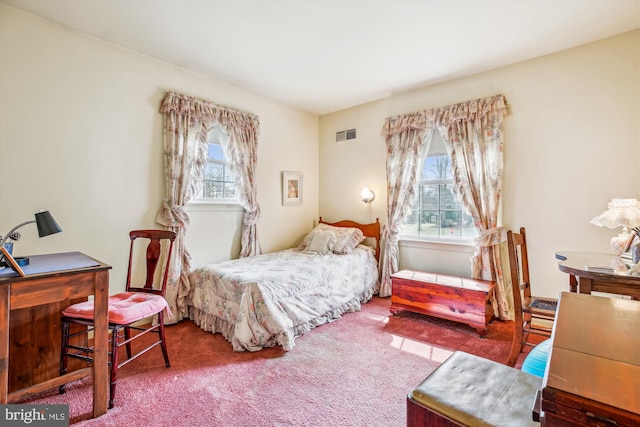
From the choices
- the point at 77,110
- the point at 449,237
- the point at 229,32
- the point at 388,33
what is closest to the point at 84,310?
the point at 77,110

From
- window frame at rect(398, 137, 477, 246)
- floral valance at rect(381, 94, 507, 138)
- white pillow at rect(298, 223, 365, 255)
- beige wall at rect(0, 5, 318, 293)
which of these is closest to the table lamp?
window frame at rect(398, 137, 477, 246)

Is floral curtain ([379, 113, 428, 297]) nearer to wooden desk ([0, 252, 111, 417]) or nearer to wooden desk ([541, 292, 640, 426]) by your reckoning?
wooden desk ([541, 292, 640, 426])

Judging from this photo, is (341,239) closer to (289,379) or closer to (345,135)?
(345,135)

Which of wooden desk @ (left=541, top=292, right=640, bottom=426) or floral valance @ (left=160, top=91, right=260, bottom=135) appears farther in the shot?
floral valance @ (left=160, top=91, right=260, bottom=135)

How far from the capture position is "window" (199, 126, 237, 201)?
3.47m

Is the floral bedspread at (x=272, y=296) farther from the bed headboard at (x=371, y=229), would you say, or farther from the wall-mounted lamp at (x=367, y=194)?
the wall-mounted lamp at (x=367, y=194)

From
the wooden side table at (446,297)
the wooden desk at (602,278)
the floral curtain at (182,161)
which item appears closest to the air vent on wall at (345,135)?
the floral curtain at (182,161)

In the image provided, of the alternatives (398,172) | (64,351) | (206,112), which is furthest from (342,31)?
(64,351)

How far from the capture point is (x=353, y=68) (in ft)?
10.4

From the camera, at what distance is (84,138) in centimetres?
257

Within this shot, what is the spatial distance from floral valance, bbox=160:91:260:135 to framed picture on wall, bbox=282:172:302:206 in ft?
2.64

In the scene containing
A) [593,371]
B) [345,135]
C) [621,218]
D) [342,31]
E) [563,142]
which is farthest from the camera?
[345,135]

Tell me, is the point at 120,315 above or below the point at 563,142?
below

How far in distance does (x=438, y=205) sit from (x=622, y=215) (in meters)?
1.76
